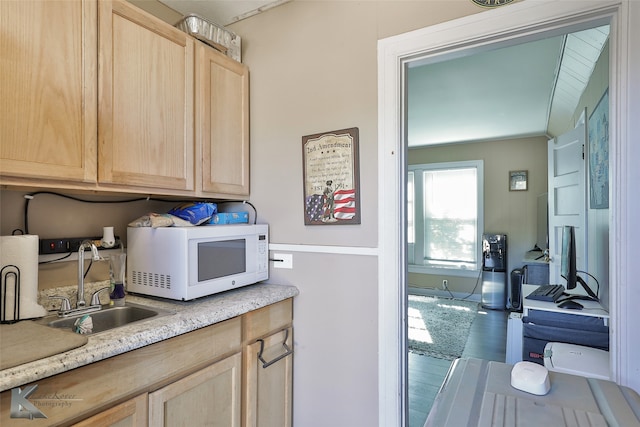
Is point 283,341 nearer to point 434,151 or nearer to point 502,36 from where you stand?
point 502,36

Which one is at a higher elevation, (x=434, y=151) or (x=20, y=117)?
(x=434, y=151)

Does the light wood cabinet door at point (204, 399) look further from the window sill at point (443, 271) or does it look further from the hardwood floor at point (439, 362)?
the window sill at point (443, 271)

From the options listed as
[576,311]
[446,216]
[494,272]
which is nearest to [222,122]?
[576,311]

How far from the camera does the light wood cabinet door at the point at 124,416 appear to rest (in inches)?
38.2

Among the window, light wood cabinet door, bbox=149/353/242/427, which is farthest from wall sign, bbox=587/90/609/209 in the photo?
the window

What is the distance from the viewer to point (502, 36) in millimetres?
1333

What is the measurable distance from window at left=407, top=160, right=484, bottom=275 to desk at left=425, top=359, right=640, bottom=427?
4.73 m

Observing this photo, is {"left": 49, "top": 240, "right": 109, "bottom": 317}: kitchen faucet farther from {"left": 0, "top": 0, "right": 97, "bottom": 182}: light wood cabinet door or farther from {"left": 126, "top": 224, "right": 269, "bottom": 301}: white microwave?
{"left": 0, "top": 0, "right": 97, "bottom": 182}: light wood cabinet door

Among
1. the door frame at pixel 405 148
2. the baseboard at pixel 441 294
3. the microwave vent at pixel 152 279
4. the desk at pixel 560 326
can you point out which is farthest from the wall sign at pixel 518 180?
the microwave vent at pixel 152 279

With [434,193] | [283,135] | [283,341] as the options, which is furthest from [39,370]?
[434,193]

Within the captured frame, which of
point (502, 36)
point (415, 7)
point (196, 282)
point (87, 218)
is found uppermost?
point (415, 7)

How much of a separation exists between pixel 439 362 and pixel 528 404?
238cm

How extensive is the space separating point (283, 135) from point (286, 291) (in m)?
0.83

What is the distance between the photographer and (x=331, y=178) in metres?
1.68
